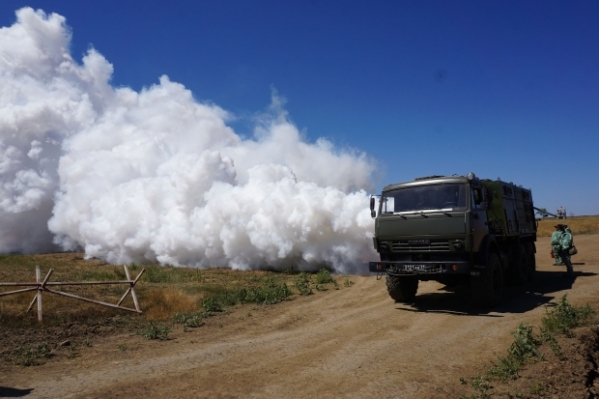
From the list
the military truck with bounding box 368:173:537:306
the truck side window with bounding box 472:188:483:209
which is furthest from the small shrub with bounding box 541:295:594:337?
the truck side window with bounding box 472:188:483:209

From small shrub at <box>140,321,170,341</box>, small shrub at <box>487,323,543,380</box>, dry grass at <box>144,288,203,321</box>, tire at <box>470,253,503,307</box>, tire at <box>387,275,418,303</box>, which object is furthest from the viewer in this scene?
tire at <box>387,275,418,303</box>

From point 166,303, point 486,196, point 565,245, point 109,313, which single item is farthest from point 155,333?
point 565,245

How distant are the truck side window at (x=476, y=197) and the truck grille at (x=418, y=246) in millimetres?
1309

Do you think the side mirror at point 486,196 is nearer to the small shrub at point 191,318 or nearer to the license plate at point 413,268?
the license plate at point 413,268

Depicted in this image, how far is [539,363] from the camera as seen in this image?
7.50 meters

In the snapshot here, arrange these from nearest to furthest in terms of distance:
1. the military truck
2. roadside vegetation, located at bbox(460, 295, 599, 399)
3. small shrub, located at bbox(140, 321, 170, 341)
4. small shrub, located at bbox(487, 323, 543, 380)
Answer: roadside vegetation, located at bbox(460, 295, 599, 399) → small shrub, located at bbox(487, 323, 543, 380) → small shrub, located at bbox(140, 321, 170, 341) → the military truck

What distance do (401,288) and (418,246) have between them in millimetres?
2004

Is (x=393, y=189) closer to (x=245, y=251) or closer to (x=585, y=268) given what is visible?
(x=585, y=268)

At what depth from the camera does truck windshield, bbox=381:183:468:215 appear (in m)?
12.0

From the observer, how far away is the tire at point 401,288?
13.4 meters

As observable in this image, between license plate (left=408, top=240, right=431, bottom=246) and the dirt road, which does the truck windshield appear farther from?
the dirt road

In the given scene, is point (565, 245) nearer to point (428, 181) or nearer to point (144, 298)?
point (428, 181)

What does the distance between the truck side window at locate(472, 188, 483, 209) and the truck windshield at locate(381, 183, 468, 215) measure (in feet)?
0.89

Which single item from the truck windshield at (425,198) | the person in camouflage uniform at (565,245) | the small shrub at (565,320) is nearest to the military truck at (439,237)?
the truck windshield at (425,198)
